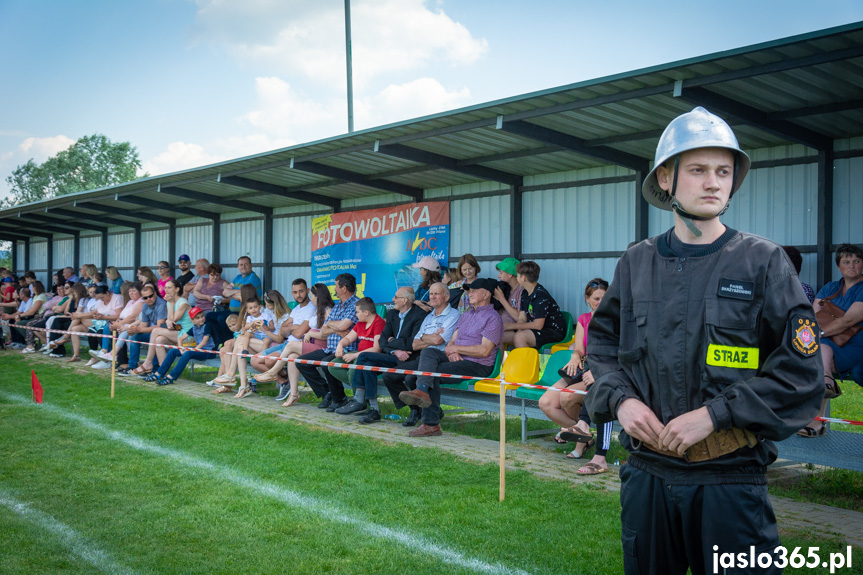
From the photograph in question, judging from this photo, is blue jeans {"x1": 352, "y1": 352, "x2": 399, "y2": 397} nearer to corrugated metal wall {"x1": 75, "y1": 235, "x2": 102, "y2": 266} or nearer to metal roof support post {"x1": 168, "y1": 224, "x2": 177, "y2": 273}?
metal roof support post {"x1": 168, "y1": 224, "x2": 177, "y2": 273}

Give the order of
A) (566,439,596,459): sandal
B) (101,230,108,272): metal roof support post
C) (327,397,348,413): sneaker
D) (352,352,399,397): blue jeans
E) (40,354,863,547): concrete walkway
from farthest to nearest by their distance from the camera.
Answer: (101,230,108,272): metal roof support post → (327,397,348,413): sneaker → (352,352,399,397): blue jeans → (566,439,596,459): sandal → (40,354,863,547): concrete walkway

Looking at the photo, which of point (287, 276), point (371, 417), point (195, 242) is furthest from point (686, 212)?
point (195, 242)

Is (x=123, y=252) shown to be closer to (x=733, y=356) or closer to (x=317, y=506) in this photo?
(x=317, y=506)

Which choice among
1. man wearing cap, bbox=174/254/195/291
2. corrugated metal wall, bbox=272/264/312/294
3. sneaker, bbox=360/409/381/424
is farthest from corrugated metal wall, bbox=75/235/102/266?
sneaker, bbox=360/409/381/424

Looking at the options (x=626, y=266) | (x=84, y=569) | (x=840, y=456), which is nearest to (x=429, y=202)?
(x=840, y=456)

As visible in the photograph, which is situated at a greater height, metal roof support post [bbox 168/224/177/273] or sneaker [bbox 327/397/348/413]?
metal roof support post [bbox 168/224/177/273]

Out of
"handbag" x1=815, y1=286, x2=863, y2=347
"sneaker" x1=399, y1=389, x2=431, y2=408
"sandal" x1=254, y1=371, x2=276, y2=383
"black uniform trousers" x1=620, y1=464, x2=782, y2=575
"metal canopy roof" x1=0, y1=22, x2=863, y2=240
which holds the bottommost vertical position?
"sandal" x1=254, y1=371, x2=276, y2=383

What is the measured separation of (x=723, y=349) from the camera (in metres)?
1.96

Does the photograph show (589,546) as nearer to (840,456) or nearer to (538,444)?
(840,456)

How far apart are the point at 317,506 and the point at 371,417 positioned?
3700 mm

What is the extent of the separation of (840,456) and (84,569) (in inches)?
190

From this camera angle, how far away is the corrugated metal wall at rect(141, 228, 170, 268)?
20188mm

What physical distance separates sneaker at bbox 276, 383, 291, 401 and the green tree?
227 feet

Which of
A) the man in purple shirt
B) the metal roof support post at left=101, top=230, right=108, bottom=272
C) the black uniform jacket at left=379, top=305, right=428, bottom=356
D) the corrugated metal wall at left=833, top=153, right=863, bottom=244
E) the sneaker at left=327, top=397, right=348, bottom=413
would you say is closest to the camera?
the corrugated metal wall at left=833, top=153, right=863, bottom=244
